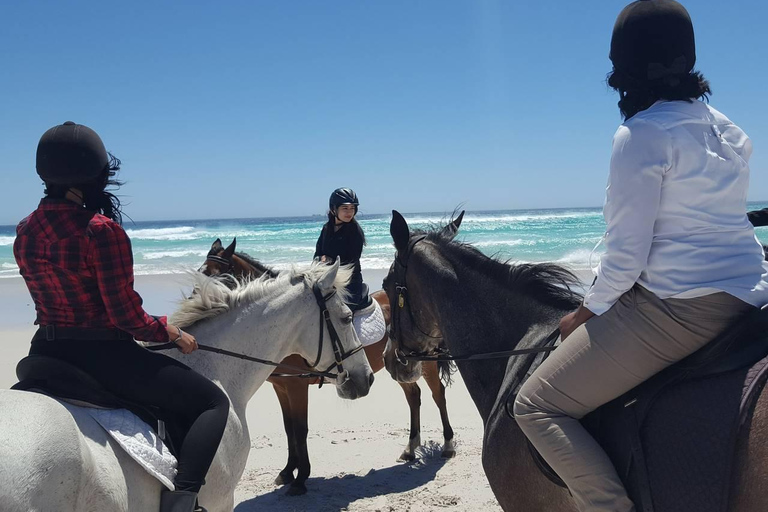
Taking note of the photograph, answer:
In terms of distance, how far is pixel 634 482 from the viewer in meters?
2.10

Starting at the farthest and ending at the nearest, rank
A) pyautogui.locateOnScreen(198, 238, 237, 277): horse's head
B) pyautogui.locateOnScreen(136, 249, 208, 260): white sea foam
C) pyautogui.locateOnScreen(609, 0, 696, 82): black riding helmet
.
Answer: pyautogui.locateOnScreen(136, 249, 208, 260): white sea foam, pyautogui.locateOnScreen(198, 238, 237, 277): horse's head, pyautogui.locateOnScreen(609, 0, 696, 82): black riding helmet

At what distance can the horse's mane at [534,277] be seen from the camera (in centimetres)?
313

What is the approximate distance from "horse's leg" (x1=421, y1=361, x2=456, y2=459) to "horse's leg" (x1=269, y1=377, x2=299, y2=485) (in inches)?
56.1

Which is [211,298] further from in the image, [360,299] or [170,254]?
[170,254]

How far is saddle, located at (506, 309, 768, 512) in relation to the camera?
190cm

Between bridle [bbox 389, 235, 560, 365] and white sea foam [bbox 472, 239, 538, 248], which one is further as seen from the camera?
white sea foam [bbox 472, 239, 538, 248]

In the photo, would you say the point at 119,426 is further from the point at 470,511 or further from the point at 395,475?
the point at 395,475

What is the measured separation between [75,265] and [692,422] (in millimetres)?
2363

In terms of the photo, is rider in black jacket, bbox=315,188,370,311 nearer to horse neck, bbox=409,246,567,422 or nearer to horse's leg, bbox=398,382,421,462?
horse's leg, bbox=398,382,421,462

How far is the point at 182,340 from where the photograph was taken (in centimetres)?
301

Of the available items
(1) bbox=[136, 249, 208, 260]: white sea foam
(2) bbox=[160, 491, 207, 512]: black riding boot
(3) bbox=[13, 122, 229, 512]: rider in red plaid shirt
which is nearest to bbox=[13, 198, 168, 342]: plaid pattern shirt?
(3) bbox=[13, 122, 229, 512]: rider in red plaid shirt

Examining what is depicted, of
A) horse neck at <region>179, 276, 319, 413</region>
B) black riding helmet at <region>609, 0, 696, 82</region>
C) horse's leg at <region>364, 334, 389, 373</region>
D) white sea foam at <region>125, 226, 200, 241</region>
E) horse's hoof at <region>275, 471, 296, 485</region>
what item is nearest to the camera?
black riding helmet at <region>609, 0, 696, 82</region>

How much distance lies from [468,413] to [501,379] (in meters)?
4.50

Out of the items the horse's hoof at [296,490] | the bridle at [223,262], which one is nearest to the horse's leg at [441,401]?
the horse's hoof at [296,490]
